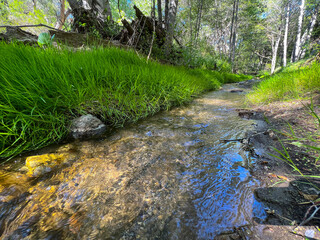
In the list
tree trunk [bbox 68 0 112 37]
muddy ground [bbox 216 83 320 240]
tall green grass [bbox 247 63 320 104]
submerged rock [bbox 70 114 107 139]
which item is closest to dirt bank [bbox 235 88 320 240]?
muddy ground [bbox 216 83 320 240]

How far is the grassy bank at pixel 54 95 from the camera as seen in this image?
133cm

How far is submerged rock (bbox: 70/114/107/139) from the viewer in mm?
1562

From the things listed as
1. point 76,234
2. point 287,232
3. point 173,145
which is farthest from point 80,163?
point 287,232

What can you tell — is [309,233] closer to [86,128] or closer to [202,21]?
[86,128]

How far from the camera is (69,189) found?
95 cm

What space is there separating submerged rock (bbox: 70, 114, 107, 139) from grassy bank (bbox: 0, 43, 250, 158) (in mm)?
116

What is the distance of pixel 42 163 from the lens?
1.12 meters

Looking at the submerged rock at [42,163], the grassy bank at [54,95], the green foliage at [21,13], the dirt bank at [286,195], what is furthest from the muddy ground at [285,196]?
the green foliage at [21,13]

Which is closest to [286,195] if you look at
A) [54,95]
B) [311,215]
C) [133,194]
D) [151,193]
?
[311,215]

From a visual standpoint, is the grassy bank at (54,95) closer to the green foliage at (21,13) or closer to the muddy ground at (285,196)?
the muddy ground at (285,196)

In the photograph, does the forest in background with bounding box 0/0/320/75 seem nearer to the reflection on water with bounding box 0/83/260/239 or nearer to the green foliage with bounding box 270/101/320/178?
the reflection on water with bounding box 0/83/260/239

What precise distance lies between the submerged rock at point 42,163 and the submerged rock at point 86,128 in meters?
0.36

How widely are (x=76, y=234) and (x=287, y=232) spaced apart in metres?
1.05

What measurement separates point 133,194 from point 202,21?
2586 centimetres
